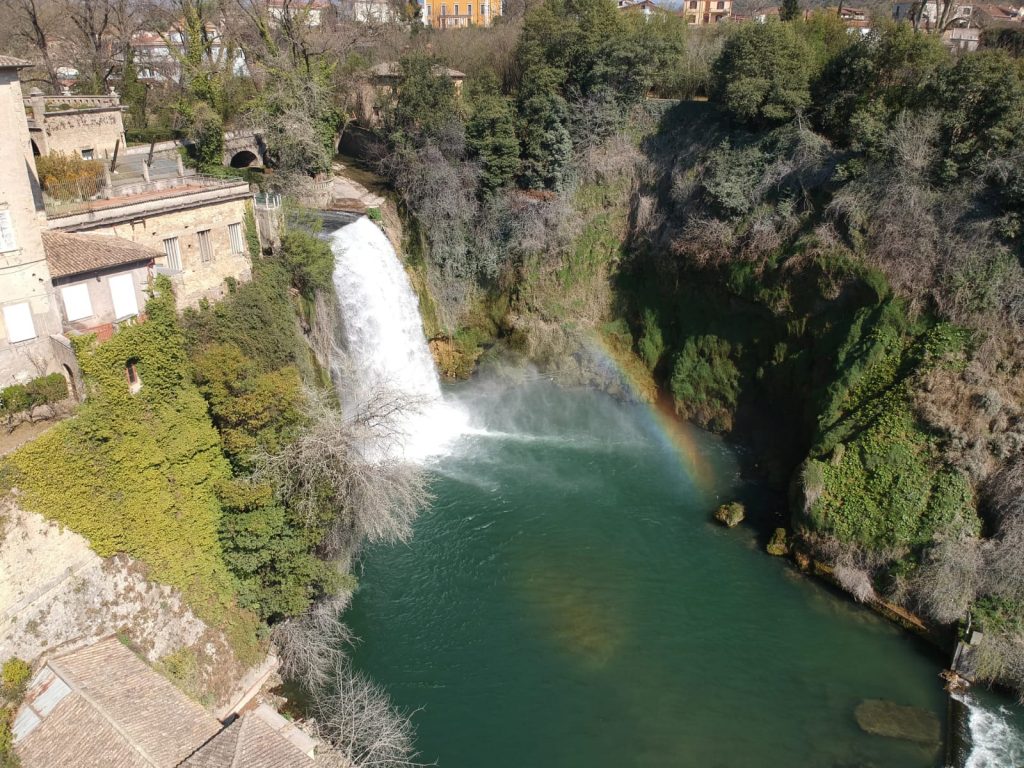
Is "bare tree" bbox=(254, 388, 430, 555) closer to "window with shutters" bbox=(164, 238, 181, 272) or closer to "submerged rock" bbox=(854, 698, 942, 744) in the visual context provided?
"window with shutters" bbox=(164, 238, 181, 272)

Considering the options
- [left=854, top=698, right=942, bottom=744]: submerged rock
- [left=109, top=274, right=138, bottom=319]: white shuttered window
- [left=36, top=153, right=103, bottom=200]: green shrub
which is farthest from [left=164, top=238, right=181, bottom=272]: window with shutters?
[left=854, top=698, right=942, bottom=744]: submerged rock

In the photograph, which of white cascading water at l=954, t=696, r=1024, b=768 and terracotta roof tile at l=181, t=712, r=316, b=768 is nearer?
terracotta roof tile at l=181, t=712, r=316, b=768

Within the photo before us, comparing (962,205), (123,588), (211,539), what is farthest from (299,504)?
(962,205)

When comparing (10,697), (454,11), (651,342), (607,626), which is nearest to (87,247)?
(10,697)

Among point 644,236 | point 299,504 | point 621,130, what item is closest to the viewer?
point 299,504

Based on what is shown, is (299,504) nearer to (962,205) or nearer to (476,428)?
(476,428)

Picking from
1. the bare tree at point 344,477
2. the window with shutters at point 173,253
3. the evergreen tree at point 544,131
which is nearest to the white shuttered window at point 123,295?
the window with shutters at point 173,253

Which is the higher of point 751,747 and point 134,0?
point 134,0
